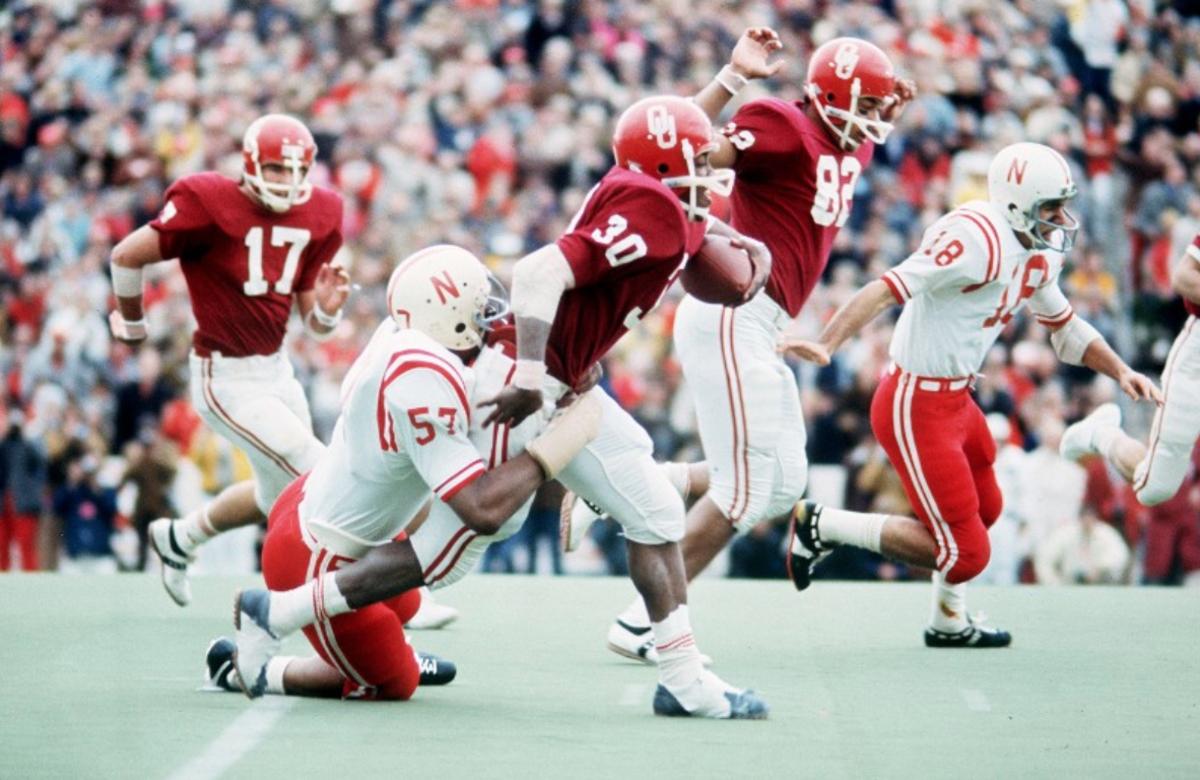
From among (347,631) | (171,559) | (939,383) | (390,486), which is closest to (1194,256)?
(939,383)

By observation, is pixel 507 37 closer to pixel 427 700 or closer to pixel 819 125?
pixel 819 125

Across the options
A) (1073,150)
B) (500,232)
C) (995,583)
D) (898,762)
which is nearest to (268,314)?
(898,762)

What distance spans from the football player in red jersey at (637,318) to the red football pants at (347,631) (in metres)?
0.71

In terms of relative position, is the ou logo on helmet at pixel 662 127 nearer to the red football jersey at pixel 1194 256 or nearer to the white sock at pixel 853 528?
the white sock at pixel 853 528

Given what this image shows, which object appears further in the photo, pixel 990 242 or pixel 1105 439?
pixel 1105 439

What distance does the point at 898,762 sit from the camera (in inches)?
213

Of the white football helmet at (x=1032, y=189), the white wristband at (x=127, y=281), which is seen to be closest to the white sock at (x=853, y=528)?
the white football helmet at (x=1032, y=189)

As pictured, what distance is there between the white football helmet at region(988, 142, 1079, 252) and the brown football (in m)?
1.65

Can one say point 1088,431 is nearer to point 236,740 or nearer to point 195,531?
point 195,531

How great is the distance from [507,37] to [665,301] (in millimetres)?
4136

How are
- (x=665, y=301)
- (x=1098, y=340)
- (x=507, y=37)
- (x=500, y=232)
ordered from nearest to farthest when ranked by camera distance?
(x=1098, y=340) → (x=665, y=301) → (x=500, y=232) → (x=507, y=37)

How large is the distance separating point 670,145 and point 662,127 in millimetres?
63

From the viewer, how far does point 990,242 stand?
24.9 ft

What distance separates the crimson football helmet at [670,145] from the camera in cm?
608
